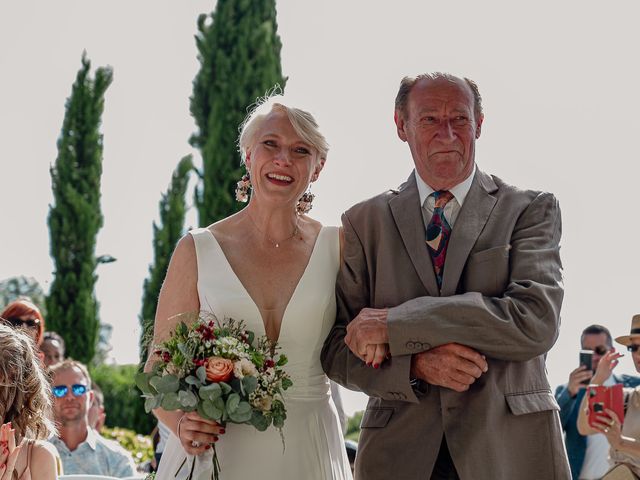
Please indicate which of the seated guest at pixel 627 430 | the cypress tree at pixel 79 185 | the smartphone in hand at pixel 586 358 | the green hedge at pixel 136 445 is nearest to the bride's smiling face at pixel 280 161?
the seated guest at pixel 627 430

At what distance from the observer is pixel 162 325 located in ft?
15.9

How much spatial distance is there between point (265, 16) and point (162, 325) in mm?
15628

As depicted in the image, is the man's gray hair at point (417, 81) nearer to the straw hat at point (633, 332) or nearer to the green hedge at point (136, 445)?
the straw hat at point (633, 332)

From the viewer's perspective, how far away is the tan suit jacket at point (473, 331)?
14.0 ft

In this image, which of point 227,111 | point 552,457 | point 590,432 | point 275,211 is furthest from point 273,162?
point 227,111

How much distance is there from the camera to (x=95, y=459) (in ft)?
27.9

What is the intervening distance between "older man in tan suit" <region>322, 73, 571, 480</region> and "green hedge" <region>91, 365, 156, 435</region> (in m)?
13.6

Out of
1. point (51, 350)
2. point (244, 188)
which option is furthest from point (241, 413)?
point (51, 350)

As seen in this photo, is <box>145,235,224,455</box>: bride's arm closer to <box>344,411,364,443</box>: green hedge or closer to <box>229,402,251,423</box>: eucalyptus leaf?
<box>229,402,251,423</box>: eucalyptus leaf

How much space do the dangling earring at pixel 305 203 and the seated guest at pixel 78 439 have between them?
3765 millimetres

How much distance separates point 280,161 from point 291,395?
A: 1.05 meters

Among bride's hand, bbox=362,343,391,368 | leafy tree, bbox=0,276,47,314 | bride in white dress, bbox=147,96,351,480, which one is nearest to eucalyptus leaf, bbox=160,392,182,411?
bride in white dress, bbox=147,96,351,480

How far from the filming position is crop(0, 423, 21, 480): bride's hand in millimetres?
4332

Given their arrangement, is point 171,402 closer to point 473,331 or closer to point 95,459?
point 473,331
